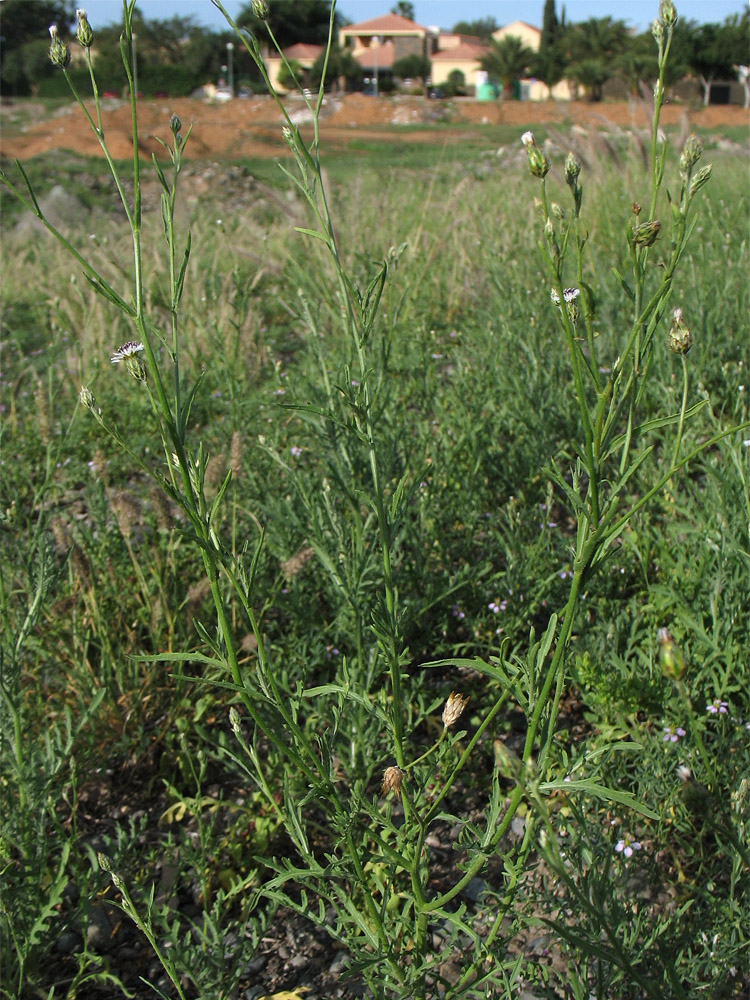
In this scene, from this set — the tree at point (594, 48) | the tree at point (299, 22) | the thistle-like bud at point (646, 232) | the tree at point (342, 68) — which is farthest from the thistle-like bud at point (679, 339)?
the tree at point (342, 68)

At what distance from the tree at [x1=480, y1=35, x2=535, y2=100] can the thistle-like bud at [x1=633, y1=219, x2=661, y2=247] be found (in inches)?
2269

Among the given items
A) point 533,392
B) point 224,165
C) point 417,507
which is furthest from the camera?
point 224,165

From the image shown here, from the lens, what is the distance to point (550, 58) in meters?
48.8

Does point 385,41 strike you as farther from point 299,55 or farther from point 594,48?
point 594,48

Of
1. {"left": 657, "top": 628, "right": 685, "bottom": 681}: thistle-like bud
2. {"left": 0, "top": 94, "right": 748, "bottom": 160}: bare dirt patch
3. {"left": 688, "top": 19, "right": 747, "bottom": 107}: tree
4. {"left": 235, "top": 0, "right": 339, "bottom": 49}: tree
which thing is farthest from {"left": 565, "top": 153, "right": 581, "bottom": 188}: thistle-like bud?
{"left": 235, "top": 0, "right": 339, "bottom": 49}: tree

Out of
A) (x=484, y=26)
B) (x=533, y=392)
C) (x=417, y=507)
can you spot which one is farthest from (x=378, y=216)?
(x=484, y=26)

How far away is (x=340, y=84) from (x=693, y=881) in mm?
61833

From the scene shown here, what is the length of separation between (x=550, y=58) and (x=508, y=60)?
338 centimetres

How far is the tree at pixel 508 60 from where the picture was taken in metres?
50.3

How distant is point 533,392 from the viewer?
2.70 m

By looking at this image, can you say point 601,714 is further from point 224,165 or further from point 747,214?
point 224,165

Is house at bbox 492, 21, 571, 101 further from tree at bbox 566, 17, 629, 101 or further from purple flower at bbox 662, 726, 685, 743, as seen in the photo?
purple flower at bbox 662, 726, 685, 743

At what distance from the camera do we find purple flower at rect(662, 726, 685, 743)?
153cm

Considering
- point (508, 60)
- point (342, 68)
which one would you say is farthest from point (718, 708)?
point (342, 68)
